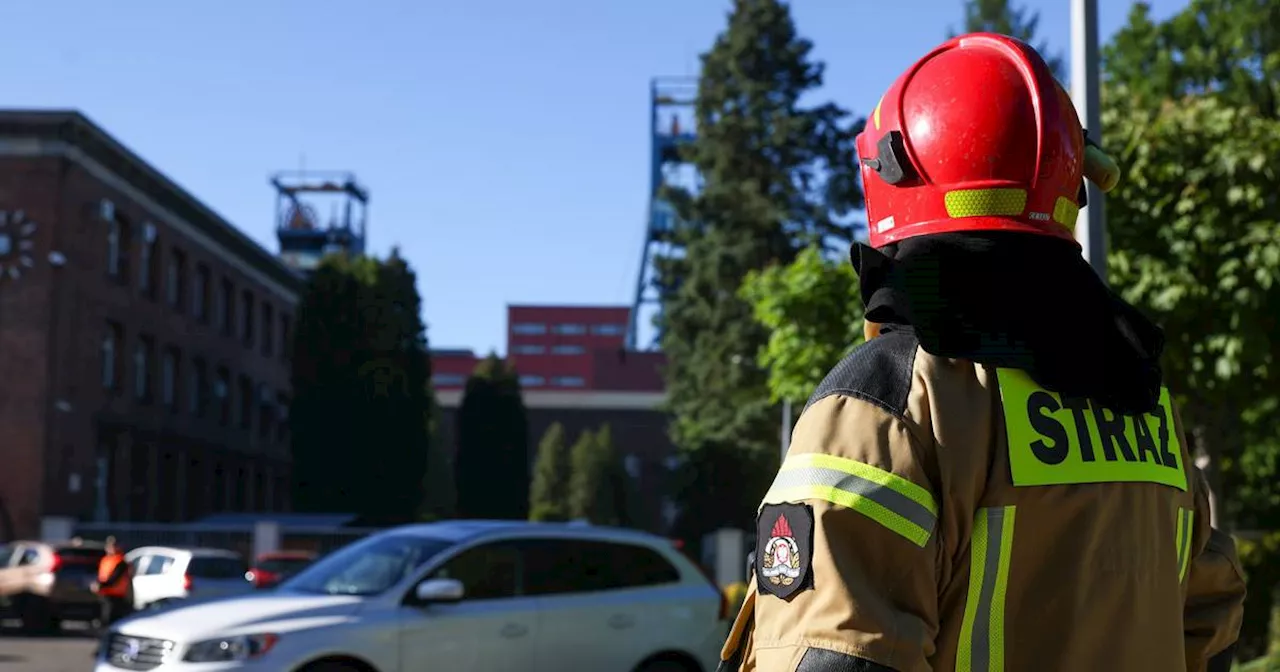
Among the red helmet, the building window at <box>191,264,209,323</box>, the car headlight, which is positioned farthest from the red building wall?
the red helmet

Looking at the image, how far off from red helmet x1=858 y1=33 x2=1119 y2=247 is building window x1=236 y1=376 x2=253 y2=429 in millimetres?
54862

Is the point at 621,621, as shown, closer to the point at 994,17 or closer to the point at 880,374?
the point at 880,374

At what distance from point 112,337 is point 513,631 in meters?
35.9

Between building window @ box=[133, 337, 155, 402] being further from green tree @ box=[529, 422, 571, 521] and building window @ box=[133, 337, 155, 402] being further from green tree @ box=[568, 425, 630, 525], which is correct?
green tree @ box=[529, 422, 571, 521]

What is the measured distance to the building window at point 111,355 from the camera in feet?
139

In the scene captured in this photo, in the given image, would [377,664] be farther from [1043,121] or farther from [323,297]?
[323,297]

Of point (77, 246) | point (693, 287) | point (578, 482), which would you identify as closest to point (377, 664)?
point (77, 246)

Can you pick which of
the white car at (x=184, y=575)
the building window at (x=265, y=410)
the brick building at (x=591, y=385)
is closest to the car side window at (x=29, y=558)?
the white car at (x=184, y=575)

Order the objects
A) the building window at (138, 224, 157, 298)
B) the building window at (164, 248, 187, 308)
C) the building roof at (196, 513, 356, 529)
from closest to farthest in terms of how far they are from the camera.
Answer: the building window at (138, 224, 157, 298) < the building roof at (196, 513, 356, 529) < the building window at (164, 248, 187, 308)

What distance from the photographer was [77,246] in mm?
39969

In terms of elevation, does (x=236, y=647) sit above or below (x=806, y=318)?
below

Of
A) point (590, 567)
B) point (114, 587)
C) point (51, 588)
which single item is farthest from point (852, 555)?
point (51, 588)

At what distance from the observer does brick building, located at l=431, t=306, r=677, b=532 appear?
7556cm

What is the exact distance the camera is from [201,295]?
169 feet
